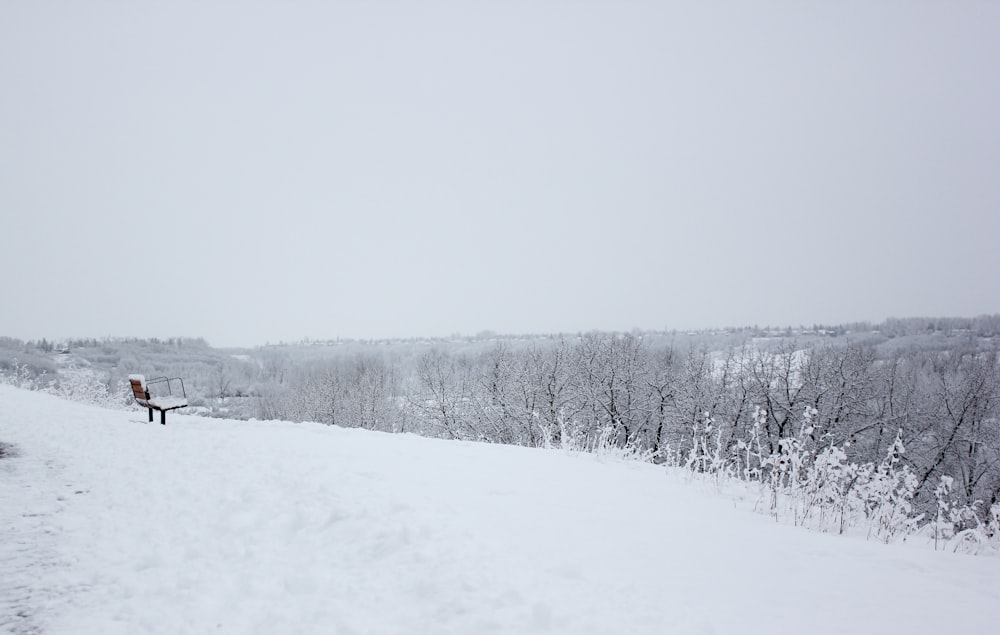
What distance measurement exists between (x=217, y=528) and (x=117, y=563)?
857 mm

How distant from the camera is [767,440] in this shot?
26.0m

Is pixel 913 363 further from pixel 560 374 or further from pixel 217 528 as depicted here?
pixel 217 528

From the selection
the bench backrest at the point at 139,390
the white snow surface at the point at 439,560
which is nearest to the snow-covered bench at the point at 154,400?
the bench backrest at the point at 139,390

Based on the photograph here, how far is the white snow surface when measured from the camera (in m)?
3.14

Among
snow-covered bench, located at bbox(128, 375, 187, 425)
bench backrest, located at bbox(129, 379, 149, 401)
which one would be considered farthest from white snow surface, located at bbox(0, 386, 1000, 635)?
bench backrest, located at bbox(129, 379, 149, 401)

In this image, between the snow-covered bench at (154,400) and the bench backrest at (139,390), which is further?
the bench backrest at (139,390)

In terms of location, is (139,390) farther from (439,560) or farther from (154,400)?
(439,560)

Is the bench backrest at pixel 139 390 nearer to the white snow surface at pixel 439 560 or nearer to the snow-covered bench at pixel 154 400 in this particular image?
the snow-covered bench at pixel 154 400

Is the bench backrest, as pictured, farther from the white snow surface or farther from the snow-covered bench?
the white snow surface

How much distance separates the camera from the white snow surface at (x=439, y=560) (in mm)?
3139

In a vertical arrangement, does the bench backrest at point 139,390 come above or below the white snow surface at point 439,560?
above

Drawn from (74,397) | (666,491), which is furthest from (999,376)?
(74,397)

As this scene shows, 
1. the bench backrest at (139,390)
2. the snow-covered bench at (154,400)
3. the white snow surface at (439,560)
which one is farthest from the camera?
the bench backrest at (139,390)

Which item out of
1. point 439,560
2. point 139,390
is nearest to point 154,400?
point 139,390
